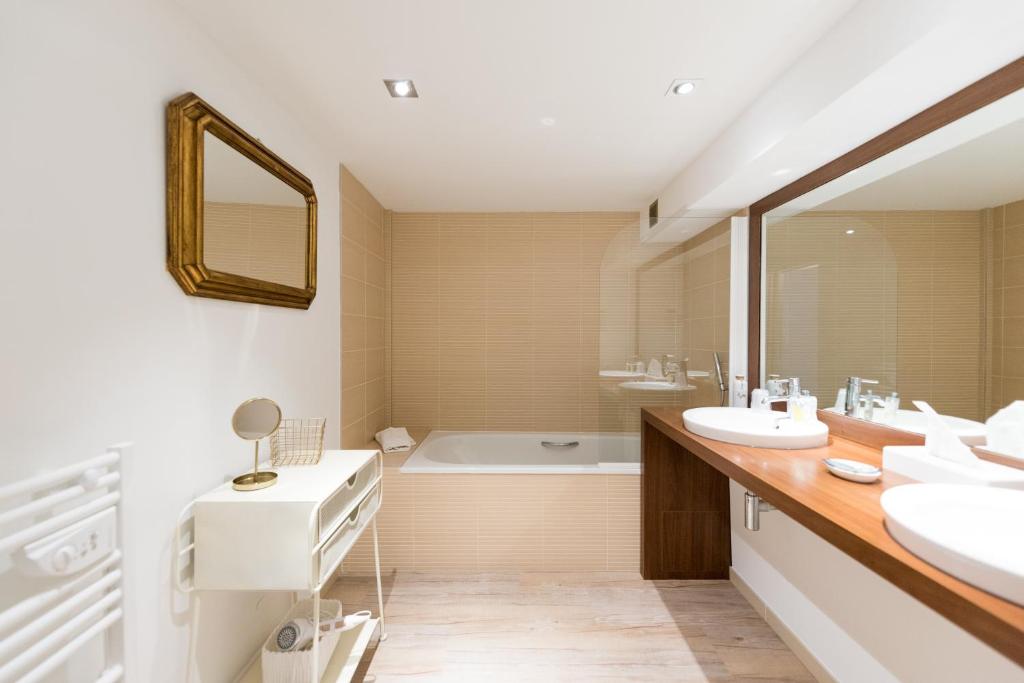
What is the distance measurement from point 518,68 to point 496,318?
2032mm

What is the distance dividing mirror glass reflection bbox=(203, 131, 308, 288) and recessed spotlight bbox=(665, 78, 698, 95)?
5.10 feet

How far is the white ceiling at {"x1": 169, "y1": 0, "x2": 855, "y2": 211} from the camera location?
1289mm

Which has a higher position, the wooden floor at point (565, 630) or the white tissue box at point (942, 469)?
the white tissue box at point (942, 469)

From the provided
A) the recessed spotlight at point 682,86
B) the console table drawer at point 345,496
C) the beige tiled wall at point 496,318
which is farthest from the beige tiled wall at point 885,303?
the console table drawer at point 345,496

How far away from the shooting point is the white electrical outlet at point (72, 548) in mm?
825

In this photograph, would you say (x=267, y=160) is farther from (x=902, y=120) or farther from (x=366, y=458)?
(x=902, y=120)

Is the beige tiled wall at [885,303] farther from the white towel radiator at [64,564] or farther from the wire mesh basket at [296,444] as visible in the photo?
the white towel radiator at [64,564]

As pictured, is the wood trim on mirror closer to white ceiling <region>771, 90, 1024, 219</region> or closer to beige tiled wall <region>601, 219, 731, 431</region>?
white ceiling <region>771, 90, 1024, 219</region>

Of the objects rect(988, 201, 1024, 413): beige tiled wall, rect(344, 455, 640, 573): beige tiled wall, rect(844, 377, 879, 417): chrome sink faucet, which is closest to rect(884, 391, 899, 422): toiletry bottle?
rect(844, 377, 879, 417): chrome sink faucet

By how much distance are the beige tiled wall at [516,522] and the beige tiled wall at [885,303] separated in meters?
1.12

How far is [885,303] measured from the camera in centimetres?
162

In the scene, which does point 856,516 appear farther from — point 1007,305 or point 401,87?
point 401,87

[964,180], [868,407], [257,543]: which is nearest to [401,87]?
[257,543]

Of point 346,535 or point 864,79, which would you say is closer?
point 864,79
